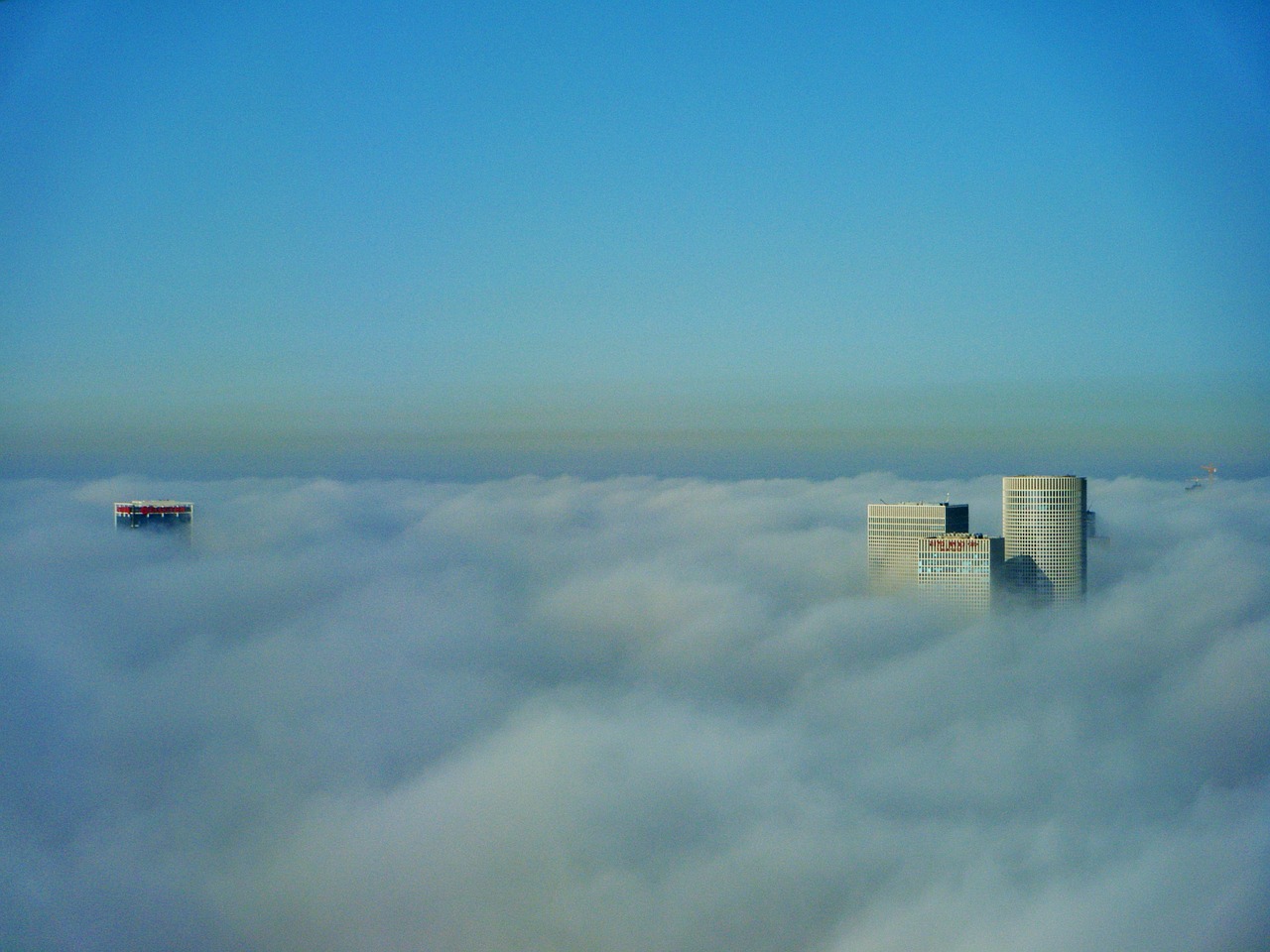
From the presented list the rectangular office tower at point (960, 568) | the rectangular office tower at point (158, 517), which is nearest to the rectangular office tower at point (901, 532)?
the rectangular office tower at point (960, 568)

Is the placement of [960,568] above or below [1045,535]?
below

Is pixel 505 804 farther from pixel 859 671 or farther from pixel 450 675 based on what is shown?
pixel 859 671

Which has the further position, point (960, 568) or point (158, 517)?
point (960, 568)

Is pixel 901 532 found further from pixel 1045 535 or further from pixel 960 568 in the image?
pixel 1045 535

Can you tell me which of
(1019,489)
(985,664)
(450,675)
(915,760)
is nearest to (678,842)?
(915,760)

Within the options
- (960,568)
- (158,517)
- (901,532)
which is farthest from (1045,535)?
(158,517)

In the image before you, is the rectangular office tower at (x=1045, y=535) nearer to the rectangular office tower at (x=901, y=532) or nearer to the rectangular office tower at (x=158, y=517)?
the rectangular office tower at (x=901, y=532)
